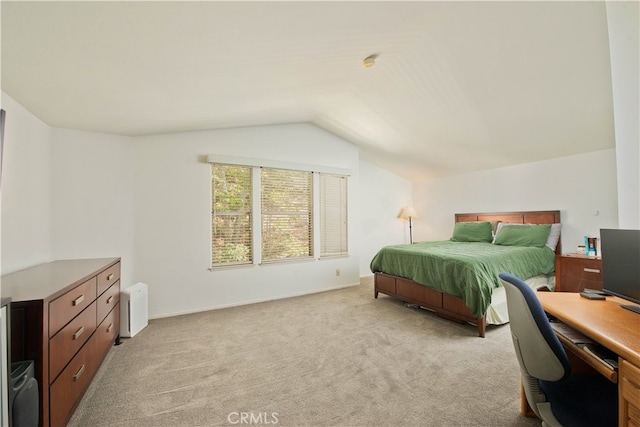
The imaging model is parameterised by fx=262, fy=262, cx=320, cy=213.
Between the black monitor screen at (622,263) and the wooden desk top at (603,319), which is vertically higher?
the black monitor screen at (622,263)

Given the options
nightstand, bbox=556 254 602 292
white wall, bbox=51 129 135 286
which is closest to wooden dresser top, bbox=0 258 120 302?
white wall, bbox=51 129 135 286

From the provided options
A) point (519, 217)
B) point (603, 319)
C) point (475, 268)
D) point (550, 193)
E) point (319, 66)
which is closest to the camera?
point (603, 319)

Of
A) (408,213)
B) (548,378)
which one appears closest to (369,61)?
(548,378)

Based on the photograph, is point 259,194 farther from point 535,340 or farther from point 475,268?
point 535,340

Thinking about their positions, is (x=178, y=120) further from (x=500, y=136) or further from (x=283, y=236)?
(x=500, y=136)

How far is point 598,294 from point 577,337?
0.51 m

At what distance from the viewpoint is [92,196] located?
9.64ft

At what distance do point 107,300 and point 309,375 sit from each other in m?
1.85

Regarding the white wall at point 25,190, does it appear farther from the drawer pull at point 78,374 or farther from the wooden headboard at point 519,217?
the wooden headboard at point 519,217

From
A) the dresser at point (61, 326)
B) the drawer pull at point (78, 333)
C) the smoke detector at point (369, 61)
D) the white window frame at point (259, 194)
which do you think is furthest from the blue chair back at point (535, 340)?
the white window frame at point (259, 194)

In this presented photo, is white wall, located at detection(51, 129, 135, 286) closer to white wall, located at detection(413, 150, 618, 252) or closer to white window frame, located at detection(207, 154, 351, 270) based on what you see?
white window frame, located at detection(207, 154, 351, 270)

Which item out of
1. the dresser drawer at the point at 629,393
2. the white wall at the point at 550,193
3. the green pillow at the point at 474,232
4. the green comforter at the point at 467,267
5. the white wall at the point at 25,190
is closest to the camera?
the dresser drawer at the point at 629,393

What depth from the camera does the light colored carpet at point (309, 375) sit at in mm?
1621

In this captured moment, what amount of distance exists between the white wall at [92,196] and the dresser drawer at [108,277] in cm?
64
